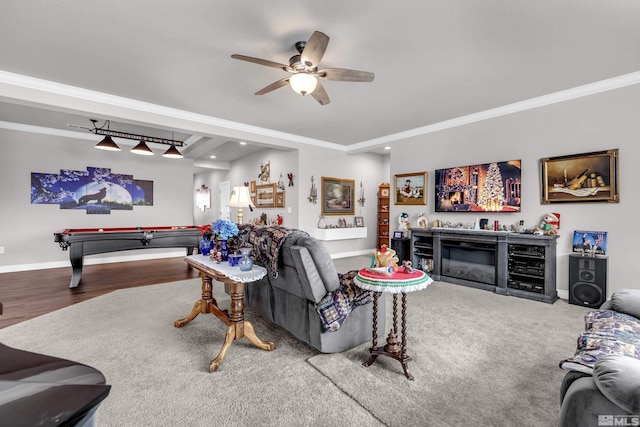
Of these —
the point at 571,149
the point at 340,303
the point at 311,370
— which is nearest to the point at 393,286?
the point at 340,303

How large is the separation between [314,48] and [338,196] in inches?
191

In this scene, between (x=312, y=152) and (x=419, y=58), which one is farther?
(x=312, y=152)

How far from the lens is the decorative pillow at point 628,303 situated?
1.91m

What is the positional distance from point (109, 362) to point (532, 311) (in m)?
4.23

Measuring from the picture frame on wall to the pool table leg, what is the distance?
3813 millimetres

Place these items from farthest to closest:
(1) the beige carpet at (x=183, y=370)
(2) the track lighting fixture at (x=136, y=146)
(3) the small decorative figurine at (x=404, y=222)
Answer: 1. (3) the small decorative figurine at (x=404, y=222)
2. (2) the track lighting fixture at (x=136, y=146)
3. (1) the beige carpet at (x=183, y=370)

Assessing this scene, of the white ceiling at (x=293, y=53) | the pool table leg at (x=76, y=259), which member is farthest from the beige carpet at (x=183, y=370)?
the white ceiling at (x=293, y=53)

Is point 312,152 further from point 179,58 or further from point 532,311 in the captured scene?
point 532,311

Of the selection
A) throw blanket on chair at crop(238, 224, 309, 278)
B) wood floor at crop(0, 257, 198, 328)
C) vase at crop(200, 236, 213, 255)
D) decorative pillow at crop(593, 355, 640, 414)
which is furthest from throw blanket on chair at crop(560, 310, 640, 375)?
wood floor at crop(0, 257, 198, 328)

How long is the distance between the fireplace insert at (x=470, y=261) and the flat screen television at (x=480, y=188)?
2.00 ft

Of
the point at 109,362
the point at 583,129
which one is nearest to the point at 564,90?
the point at 583,129

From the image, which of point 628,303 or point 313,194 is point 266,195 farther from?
point 628,303

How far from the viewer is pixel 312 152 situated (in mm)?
6609

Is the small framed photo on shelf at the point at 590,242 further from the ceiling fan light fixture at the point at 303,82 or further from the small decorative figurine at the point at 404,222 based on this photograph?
the ceiling fan light fixture at the point at 303,82
